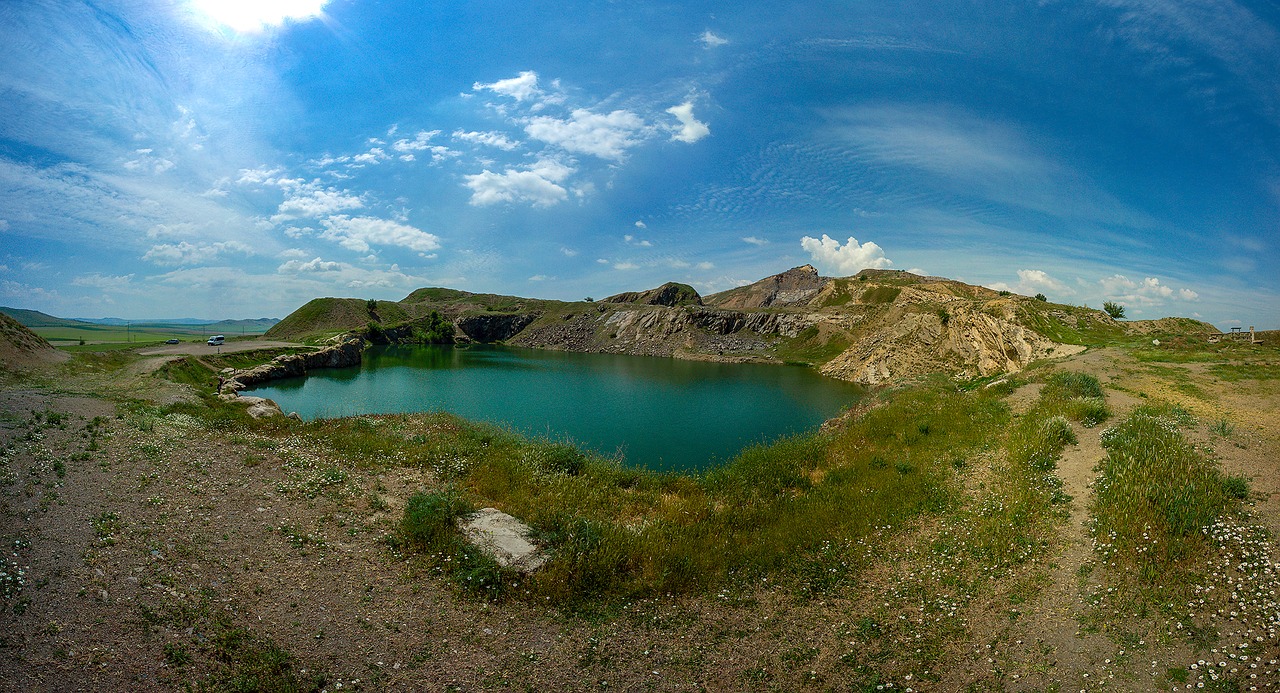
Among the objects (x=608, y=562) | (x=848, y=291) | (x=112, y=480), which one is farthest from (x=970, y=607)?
(x=848, y=291)

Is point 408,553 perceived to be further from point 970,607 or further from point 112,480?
point 970,607

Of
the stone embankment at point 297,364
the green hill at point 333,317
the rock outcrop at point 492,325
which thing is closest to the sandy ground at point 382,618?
the stone embankment at point 297,364

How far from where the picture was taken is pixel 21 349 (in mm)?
30750

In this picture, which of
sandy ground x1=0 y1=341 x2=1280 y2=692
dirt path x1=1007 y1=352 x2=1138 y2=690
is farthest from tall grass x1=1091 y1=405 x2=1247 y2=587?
sandy ground x1=0 y1=341 x2=1280 y2=692

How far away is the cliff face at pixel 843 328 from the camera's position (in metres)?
43.1

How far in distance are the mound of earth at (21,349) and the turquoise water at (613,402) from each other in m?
13.9

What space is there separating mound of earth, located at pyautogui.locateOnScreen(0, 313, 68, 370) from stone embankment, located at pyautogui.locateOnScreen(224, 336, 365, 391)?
11306mm

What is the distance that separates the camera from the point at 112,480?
11930 mm

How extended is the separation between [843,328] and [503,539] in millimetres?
Result: 106026

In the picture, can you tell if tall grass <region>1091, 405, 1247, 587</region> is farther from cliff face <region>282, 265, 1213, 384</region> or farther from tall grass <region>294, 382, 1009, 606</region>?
cliff face <region>282, 265, 1213, 384</region>

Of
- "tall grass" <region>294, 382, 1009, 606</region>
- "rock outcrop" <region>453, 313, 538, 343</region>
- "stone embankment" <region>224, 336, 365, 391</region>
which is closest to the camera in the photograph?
"tall grass" <region>294, 382, 1009, 606</region>

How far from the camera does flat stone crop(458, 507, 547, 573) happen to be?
953 cm

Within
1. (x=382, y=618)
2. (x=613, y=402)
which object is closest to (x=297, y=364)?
(x=613, y=402)

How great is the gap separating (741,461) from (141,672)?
16.1 m
